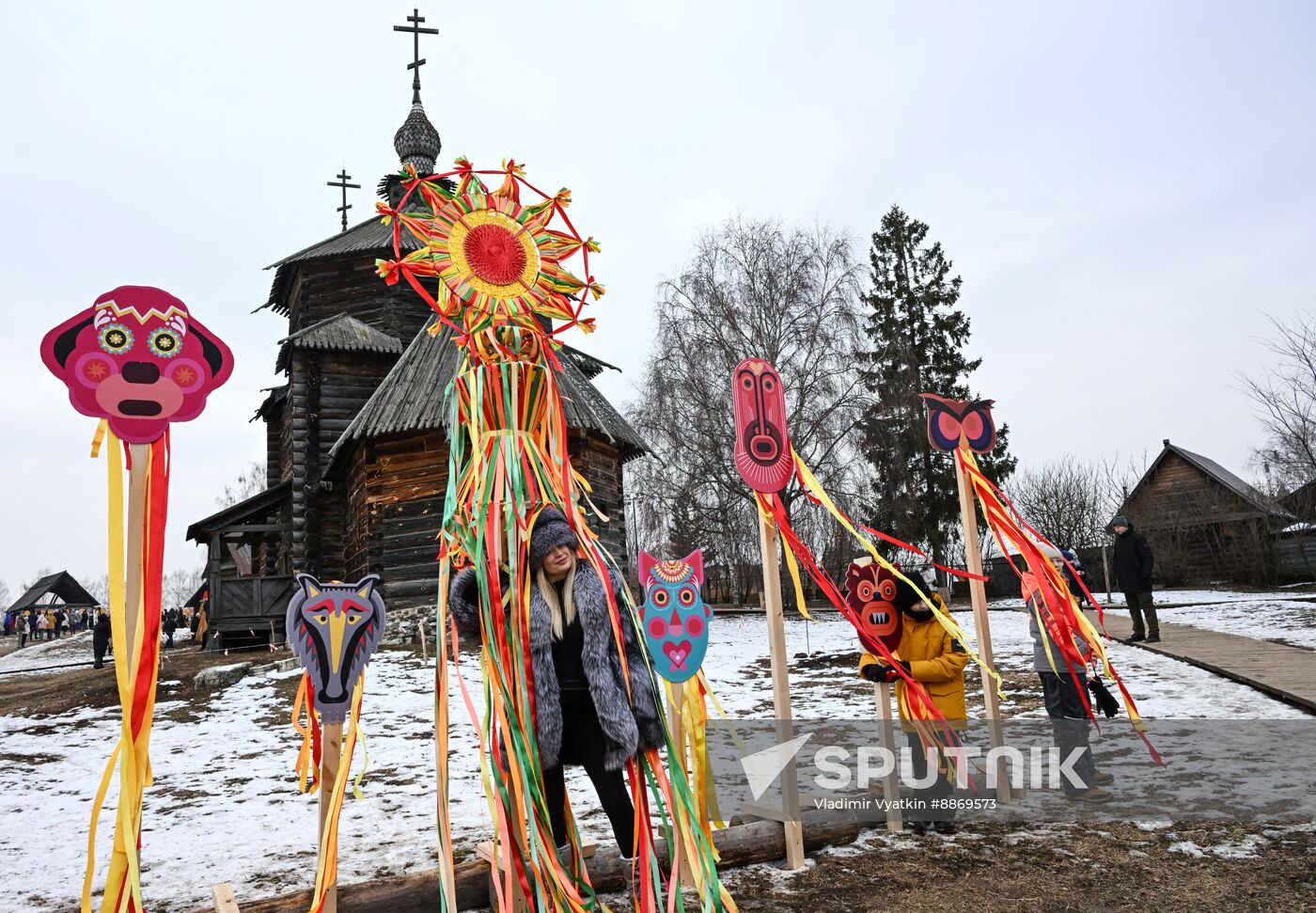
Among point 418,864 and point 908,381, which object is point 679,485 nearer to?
point 908,381

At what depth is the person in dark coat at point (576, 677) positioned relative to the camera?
9.49ft

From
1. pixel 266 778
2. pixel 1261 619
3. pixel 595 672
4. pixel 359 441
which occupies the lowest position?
pixel 1261 619

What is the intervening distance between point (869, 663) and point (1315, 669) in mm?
5916

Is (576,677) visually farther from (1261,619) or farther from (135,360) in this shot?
(1261,619)

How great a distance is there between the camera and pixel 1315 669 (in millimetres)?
7238

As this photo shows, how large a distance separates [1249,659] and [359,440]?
11.8 meters

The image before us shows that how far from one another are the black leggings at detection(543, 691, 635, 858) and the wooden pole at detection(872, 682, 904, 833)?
1512 mm

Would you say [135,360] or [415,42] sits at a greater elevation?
[415,42]

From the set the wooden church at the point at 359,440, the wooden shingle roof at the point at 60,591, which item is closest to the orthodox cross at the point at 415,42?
the wooden church at the point at 359,440

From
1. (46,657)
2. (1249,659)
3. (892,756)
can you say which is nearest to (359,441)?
(892,756)

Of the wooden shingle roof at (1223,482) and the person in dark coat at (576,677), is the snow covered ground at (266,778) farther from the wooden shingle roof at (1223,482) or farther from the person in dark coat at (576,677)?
the wooden shingle roof at (1223,482)

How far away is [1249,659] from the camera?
26.6ft

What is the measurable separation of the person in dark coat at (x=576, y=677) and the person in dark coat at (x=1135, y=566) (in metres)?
7.67

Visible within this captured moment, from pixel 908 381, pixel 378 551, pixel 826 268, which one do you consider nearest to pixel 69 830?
pixel 378 551
